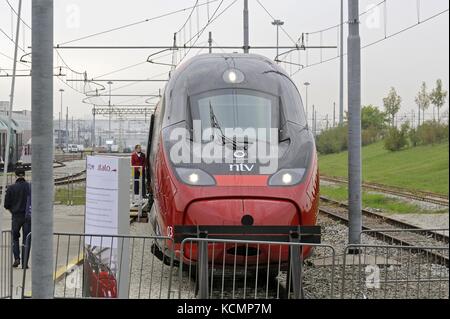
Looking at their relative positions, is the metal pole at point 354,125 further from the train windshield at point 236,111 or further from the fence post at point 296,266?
the fence post at point 296,266

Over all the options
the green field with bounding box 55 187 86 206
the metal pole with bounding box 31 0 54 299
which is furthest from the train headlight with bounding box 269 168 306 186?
the green field with bounding box 55 187 86 206

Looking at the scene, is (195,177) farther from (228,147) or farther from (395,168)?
(395,168)

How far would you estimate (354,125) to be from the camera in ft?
40.8

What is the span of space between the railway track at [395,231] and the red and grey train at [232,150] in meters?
1.56

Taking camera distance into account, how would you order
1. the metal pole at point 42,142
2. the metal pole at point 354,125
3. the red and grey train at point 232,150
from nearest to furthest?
the metal pole at point 42,142, the red and grey train at point 232,150, the metal pole at point 354,125

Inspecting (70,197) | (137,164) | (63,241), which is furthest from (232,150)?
(70,197)

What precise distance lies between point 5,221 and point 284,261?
11676mm

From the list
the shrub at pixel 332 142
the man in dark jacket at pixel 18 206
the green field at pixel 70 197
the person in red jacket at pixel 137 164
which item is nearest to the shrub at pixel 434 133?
the man in dark jacket at pixel 18 206

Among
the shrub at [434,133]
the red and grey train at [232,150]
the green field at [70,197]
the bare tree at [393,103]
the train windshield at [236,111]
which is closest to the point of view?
the shrub at [434,133]

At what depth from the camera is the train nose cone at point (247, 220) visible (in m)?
7.91

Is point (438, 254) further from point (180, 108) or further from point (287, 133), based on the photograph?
point (180, 108)

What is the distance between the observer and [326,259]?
11.5m

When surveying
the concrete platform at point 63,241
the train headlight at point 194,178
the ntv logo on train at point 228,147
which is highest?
the ntv logo on train at point 228,147
